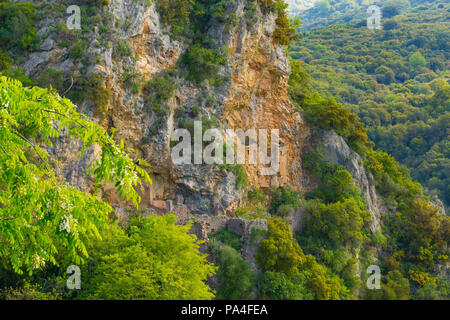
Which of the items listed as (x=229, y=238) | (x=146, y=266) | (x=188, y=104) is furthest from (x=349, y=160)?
(x=146, y=266)

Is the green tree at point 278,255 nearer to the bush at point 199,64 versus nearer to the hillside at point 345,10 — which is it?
the bush at point 199,64

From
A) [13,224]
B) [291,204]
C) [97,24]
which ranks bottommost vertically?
[13,224]

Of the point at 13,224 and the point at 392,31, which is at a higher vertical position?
the point at 392,31

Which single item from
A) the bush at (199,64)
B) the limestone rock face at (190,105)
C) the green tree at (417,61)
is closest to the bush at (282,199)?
the limestone rock face at (190,105)

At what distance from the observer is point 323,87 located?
6181cm

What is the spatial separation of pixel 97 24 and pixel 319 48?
62874 millimetres

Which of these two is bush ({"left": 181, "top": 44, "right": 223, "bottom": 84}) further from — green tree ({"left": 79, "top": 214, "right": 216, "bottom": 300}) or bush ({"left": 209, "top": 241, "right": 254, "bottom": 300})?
green tree ({"left": 79, "top": 214, "right": 216, "bottom": 300})

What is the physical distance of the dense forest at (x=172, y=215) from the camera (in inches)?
320

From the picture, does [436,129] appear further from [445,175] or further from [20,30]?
[20,30]

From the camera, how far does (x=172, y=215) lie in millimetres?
21859

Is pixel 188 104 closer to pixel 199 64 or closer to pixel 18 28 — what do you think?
pixel 199 64

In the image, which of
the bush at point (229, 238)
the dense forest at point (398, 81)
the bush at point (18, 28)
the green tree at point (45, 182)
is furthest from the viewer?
the dense forest at point (398, 81)

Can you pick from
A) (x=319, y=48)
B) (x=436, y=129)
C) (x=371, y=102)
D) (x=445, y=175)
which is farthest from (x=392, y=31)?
(x=445, y=175)

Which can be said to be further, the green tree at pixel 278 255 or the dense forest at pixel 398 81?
the dense forest at pixel 398 81
